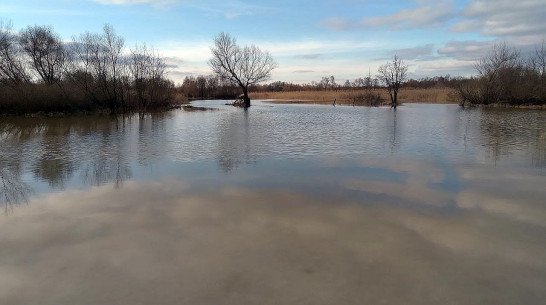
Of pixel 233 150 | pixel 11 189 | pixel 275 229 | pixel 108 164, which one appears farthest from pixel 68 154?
pixel 275 229

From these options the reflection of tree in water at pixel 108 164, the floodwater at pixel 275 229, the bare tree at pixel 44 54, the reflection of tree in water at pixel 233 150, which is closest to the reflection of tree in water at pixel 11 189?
the floodwater at pixel 275 229

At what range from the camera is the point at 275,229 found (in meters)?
4.95

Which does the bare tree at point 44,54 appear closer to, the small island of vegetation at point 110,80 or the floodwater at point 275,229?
the small island of vegetation at point 110,80

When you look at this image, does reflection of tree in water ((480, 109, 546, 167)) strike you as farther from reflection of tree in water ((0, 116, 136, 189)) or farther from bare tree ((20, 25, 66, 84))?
bare tree ((20, 25, 66, 84))

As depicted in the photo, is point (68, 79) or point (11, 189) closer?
point (11, 189)

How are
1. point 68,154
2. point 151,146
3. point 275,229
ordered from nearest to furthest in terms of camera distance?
point 275,229 → point 68,154 → point 151,146

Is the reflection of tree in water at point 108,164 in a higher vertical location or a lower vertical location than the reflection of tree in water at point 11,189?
higher

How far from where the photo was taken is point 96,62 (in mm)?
29688

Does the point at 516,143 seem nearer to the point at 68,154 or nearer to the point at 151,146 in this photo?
the point at 151,146

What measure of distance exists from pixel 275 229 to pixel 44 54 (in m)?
35.4

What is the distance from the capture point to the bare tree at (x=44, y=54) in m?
31.6

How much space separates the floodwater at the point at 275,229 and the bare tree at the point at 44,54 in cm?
2595

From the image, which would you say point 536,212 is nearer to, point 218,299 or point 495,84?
point 218,299

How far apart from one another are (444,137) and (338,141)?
4.28m
